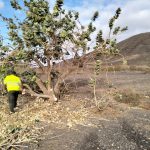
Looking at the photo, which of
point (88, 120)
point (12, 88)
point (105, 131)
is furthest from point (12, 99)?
point (105, 131)

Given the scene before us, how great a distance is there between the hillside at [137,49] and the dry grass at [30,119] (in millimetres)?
31900

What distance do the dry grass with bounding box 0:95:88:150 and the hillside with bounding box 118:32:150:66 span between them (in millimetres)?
31900

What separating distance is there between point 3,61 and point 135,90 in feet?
33.1

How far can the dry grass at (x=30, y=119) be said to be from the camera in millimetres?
12664

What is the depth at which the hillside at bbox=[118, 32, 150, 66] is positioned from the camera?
51.4 m

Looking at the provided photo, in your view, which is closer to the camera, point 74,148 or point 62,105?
point 74,148

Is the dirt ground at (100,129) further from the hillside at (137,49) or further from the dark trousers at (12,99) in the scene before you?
the hillside at (137,49)

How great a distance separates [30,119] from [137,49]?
43.5m

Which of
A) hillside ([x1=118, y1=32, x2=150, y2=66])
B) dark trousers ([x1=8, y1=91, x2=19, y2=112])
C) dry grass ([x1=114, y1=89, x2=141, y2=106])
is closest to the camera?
dark trousers ([x1=8, y1=91, x2=19, y2=112])

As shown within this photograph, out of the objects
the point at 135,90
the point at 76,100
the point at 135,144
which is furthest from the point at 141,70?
the point at 135,144

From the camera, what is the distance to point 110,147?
1245cm

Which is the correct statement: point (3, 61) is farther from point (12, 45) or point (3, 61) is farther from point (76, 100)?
point (76, 100)

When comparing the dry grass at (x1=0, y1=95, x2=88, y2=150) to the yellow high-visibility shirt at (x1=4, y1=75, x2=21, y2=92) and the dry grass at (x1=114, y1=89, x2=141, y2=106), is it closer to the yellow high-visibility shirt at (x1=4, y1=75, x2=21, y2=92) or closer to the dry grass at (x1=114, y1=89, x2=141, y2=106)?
the yellow high-visibility shirt at (x1=4, y1=75, x2=21, y2=92)

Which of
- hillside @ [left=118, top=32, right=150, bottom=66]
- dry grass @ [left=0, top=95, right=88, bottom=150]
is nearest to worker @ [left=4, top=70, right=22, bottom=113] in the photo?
dry grass @ [left=0, top=95, right=88, bottom=150]
